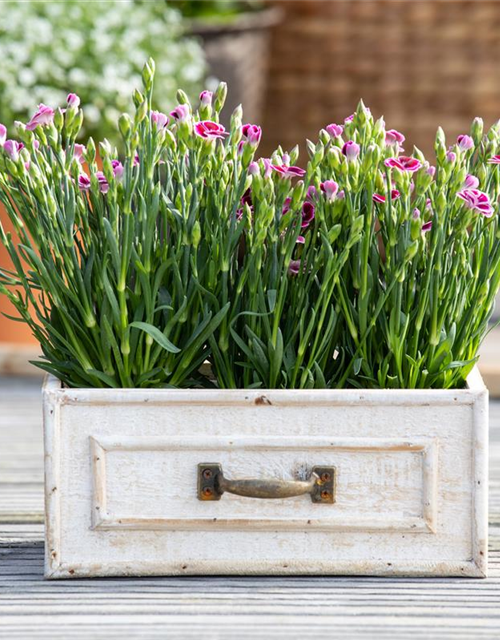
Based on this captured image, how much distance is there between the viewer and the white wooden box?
1124 mm

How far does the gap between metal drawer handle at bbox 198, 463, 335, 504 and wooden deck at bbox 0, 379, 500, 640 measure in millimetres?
86

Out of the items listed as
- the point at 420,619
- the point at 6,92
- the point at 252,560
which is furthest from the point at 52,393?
the point at 6,92

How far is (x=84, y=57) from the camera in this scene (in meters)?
2.37

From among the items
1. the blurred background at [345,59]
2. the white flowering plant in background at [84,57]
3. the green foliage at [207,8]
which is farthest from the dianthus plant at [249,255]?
the green foliage at [207,8]

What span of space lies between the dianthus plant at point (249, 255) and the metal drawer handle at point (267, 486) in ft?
0.28

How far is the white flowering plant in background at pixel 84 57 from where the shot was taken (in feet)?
7.47

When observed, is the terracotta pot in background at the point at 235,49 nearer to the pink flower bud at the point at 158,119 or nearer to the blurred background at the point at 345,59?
the blurred background at the point at 345,59

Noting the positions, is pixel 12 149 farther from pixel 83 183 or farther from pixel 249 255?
pixel 249 255

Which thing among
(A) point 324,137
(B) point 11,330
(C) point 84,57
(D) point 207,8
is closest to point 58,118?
(A) point 324,137

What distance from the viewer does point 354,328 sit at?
3.76 ft

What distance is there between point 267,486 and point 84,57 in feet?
4.75

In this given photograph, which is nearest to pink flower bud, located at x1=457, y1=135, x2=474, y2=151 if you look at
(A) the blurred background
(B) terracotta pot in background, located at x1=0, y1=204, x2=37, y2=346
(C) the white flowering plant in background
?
(C) the white flowering plant in background

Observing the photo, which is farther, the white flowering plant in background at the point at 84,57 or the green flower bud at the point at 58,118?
the white flowering plant in background at the point at 84,57

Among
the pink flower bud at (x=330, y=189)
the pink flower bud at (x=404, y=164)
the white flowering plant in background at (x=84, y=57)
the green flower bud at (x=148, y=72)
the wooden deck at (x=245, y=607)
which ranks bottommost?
the wooden deck at (x=245, y=607)
